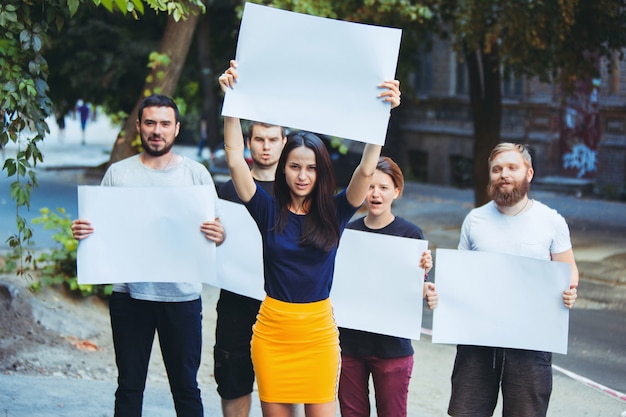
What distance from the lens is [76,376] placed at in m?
6.89

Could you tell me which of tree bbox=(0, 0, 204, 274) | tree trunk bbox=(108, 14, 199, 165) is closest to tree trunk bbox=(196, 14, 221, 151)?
tree trunk bbox=(108, 14, 199, 165)

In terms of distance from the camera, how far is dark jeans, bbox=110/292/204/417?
4.84 meters

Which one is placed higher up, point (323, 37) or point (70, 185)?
point (323, 37)

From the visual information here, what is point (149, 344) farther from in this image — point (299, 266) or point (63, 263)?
point (63, 263)

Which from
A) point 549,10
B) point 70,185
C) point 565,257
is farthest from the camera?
point 70,185

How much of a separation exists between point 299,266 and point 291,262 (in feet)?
0.13

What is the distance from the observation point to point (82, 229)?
474cm

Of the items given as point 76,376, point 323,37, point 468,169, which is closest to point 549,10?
point 76,376

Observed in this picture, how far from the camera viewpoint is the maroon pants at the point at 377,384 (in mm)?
4637

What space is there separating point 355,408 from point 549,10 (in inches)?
372

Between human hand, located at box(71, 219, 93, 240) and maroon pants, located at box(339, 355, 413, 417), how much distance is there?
4.73ft

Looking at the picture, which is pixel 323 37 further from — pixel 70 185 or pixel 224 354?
pixel 70 185

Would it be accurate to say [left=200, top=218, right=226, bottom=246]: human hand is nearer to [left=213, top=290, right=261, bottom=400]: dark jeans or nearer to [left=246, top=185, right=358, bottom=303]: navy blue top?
[left=213, top=290, right=261, bottom=400]: dark jeans

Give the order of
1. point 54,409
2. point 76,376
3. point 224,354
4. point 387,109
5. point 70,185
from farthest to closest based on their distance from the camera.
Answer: point 70,185 → point 76,376 → point 54,409 → point 224,354 → point 387,109
